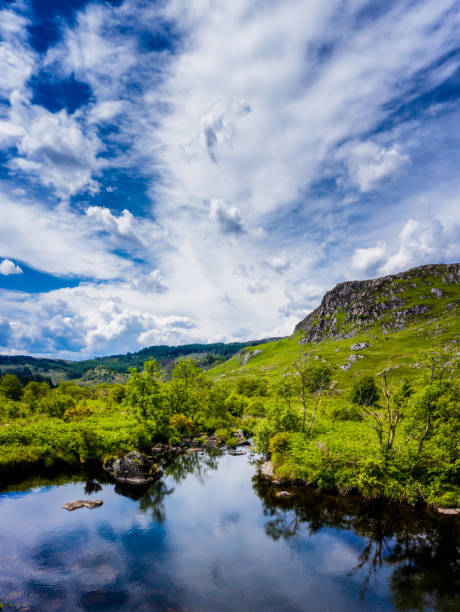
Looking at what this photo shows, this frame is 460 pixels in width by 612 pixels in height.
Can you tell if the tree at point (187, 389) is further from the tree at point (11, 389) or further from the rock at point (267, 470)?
the tree at point (11, 389)

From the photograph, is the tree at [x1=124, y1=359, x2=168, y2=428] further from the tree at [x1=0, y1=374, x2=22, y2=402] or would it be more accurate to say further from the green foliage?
the green foliage

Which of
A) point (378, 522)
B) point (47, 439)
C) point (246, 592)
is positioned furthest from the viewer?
point (47, 439)

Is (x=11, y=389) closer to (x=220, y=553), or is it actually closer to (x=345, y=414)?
(x=220, y=553)

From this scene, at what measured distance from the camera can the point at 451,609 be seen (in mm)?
22953

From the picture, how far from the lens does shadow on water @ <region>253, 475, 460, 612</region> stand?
25348 mm

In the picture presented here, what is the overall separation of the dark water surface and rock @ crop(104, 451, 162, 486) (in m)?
3.88

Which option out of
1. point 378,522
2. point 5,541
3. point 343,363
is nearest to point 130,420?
point 5,541

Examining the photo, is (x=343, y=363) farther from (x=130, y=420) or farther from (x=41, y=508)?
(x=41, y=508)

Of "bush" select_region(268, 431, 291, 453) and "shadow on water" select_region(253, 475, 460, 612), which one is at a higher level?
"bush" select_region(268, 431, 291, 453)

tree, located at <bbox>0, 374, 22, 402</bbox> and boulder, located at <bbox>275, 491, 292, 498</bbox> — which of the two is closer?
boulder, located at <bbox>275, 491, 292, 498</bbox>

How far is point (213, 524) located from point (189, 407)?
51.2 metres

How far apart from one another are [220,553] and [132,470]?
80.5 ft

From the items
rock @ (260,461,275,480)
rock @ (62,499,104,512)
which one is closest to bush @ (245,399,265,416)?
rock @ (260,461,275,480)

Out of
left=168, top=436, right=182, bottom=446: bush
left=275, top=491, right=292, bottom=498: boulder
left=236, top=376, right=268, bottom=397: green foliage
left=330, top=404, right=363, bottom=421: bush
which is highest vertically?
left=236, top=376, right=268, bottom=397: green foliage
